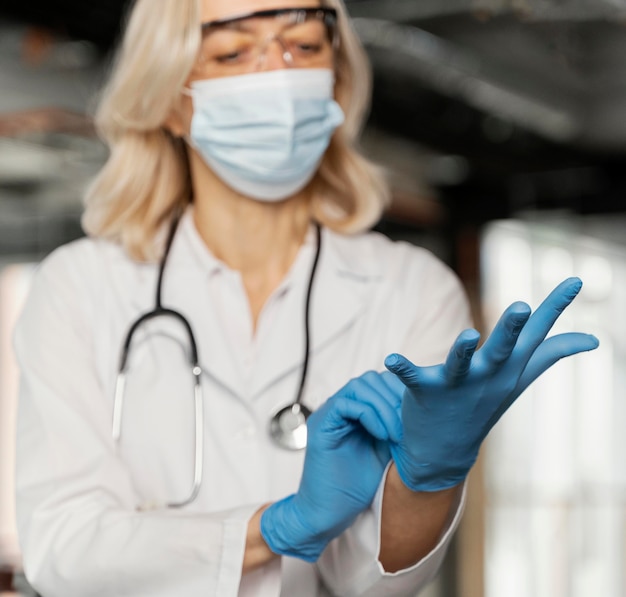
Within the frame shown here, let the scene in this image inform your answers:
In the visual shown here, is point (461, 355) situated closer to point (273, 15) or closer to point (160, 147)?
point (273, 15)

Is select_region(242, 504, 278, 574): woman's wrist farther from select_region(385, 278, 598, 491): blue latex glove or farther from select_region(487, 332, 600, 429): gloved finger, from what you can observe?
select_region(487, 332, 600, 429): gloved finger

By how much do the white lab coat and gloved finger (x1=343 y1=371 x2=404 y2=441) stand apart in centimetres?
14

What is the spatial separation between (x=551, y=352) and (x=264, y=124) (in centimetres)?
62

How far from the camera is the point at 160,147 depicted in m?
1.67

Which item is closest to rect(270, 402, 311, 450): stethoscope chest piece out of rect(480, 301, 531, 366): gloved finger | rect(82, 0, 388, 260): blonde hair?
rect(82, 0, 388, 260): blonde hair

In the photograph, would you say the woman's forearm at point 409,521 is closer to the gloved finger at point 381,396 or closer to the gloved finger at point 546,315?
the gloved finger at point 381,396

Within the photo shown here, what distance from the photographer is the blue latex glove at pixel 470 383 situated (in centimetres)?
101

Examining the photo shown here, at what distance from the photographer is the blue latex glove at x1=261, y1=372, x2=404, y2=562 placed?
1.19m

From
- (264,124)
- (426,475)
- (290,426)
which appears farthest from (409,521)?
(264,124)

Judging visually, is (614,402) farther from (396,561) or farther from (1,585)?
(396,561)

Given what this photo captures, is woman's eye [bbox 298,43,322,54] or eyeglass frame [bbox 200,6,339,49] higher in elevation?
eyeglass frame [bbox 200,6,339,49]

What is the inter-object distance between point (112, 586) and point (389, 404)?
438 mm

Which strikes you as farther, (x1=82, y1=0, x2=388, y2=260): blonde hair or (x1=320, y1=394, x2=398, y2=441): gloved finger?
(x1=82, y1=0, x2=388, y2=260): blonde hair

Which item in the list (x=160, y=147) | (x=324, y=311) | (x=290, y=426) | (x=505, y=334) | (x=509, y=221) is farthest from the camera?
(x=509, y=221)
